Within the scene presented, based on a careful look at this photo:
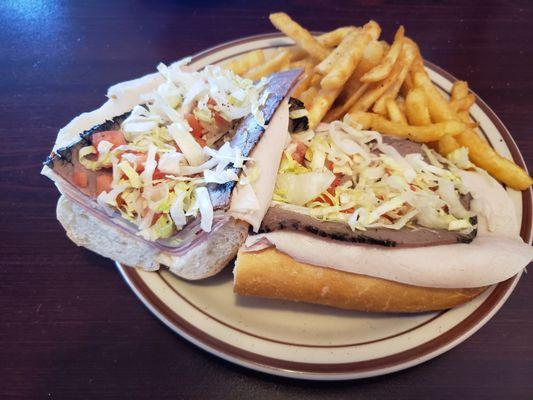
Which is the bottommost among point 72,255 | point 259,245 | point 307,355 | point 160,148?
point 72,255

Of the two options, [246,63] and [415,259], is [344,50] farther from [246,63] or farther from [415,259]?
[415,259]

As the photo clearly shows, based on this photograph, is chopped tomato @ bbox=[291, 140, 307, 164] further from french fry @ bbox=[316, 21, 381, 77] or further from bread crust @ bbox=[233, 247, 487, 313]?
bread crust @ bbox=[233, 247, 487, 313]

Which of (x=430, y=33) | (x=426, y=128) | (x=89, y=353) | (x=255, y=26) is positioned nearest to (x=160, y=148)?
(x=89, y=353)

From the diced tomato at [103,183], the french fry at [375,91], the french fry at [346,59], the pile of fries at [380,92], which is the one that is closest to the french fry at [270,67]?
the pile of fries at [380,92]

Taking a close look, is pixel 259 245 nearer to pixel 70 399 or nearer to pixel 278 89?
pixel 278 89

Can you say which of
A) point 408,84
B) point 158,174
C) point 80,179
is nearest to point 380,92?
point 408,84

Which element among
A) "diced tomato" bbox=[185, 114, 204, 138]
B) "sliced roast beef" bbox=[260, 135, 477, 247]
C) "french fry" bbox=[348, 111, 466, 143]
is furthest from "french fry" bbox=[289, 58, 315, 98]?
"sliced roast beef" bbox=[260, 135, 477, 247]

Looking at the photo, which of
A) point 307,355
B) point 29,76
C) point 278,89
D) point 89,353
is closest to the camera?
point 307,355
